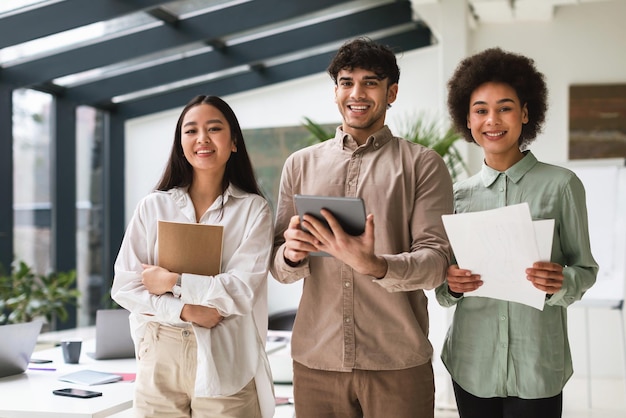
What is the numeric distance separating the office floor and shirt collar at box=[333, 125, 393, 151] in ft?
12.3

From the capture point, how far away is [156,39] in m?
6.21

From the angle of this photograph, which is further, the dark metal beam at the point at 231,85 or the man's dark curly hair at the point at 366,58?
the dark metal beam at the point at 231,85

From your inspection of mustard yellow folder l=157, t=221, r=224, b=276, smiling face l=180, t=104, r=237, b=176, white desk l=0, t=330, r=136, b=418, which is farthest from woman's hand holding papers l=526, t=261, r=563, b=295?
white desk l=0, t=330, r=136, b=418

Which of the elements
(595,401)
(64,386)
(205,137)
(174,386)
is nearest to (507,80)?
(205,137)

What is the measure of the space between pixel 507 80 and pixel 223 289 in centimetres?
109

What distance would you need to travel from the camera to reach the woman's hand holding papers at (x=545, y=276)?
216cm

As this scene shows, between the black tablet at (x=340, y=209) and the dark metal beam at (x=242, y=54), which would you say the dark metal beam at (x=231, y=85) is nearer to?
the dark metal beam at (x=242, y=54)

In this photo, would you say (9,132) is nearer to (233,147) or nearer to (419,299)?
(233,147)

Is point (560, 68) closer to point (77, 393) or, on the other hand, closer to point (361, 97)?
point (361, 97)

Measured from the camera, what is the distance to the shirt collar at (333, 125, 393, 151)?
7.70ft

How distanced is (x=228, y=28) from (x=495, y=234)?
4.43m

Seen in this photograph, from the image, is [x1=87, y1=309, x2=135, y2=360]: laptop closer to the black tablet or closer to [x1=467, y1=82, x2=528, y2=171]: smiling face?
the black tablet

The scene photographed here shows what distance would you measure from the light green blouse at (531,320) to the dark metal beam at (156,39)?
4016 millimetres

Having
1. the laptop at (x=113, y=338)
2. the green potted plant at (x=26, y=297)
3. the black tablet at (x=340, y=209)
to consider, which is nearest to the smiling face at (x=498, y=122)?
the black tablet at (x=340, y=209)
